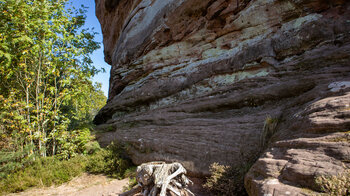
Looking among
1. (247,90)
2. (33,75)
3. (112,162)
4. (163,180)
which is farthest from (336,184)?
(33,75)

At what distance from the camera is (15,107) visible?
26.3ft

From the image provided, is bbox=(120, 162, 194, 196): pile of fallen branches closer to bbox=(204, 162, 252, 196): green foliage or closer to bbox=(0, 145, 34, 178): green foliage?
bbox=(204, 162, 252, 196): green foliage

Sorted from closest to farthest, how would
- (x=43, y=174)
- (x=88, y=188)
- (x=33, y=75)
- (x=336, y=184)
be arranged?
(x=336, y=184), (x=88, y=188), (x=43, y=174), (x=33, y=75)

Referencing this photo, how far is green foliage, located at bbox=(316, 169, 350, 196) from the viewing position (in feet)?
6.79

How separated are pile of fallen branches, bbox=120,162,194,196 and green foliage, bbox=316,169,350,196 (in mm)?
2613

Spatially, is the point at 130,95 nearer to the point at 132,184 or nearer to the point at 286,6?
the point at 132,184

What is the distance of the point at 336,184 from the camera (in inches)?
84.0

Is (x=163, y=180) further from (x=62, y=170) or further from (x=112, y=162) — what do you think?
(x=62, y=170)

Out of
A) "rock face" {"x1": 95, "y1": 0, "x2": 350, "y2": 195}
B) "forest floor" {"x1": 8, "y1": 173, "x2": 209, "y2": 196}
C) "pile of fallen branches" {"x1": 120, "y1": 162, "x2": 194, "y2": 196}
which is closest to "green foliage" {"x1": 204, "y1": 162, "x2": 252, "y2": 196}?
"rock face" {"x1": 95, "y1": 0, "x2": 350, "y2": 195}

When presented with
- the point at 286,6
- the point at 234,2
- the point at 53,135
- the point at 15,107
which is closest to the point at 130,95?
the point at 53,135

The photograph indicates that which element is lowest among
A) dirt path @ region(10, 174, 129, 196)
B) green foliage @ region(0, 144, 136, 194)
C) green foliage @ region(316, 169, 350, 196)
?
dirt path @ region(10, 174, 129, 196)

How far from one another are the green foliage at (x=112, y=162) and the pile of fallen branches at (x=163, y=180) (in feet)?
10.3

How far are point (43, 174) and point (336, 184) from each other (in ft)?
30.3

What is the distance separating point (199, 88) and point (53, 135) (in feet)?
24.5
